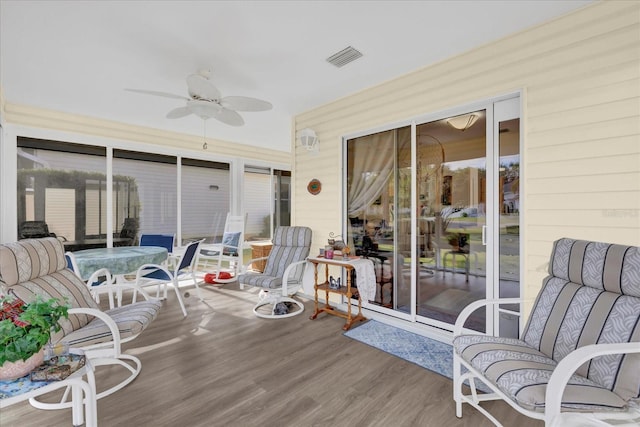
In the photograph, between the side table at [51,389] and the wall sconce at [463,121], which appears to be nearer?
the side table at [51,389]

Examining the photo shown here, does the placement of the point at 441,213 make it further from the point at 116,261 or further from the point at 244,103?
the point at 116,261

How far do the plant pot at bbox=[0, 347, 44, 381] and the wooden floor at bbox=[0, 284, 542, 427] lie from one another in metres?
0.75

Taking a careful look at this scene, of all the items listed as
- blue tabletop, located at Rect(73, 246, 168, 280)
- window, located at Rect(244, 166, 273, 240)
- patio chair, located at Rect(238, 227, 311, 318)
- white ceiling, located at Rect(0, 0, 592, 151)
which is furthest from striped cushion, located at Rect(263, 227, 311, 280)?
window, located at Rect(244, 166, 273, 240)

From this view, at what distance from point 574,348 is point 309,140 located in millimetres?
3525

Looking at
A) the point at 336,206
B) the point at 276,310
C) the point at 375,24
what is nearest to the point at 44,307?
the point at 276,310

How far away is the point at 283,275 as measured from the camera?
3590 mm

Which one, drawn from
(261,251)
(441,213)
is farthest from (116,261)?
(441,213)

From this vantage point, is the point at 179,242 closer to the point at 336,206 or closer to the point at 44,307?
the point at 336,206

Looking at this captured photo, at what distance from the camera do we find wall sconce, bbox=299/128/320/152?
4.21 metres

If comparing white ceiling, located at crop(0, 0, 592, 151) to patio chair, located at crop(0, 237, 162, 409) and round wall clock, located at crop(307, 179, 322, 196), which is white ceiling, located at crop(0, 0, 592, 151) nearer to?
round wall clock, located at crop(307, 179, 322, 196)

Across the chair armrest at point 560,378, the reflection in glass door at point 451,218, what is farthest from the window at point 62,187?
the chair armrest at point 560,378

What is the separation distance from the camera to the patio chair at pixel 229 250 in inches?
211

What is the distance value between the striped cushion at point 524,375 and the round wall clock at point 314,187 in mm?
2839

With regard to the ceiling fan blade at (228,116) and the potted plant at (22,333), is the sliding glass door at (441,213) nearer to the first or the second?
the ceiling fan blade at (228,116)
